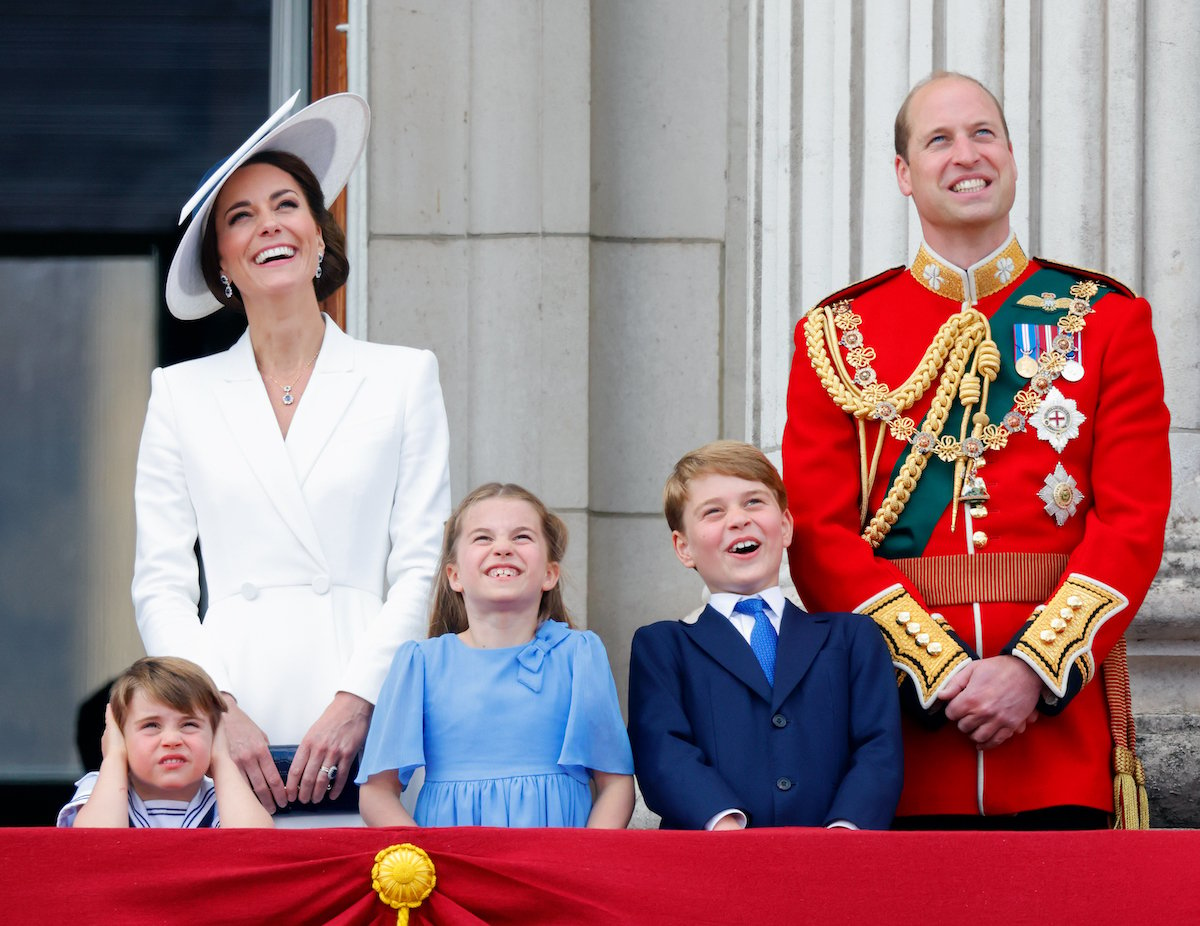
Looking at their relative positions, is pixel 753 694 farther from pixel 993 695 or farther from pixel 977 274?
pixel 977 274

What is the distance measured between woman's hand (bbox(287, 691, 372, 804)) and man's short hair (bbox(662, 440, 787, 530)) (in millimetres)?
665

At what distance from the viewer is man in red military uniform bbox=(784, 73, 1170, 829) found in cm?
345

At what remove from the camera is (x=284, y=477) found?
363cm

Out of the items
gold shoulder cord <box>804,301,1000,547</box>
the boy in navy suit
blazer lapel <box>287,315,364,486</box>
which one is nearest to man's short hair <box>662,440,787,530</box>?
the boy in navy suit

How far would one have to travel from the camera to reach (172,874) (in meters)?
2.89

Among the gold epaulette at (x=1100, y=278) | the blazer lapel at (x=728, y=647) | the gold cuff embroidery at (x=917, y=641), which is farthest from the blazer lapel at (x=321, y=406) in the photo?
the gold epaulette at (x=1100, y=278)

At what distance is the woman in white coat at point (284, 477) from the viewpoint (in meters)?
3.55

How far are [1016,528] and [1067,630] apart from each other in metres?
0.24

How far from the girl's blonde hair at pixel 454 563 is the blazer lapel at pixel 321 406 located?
0.28 metres

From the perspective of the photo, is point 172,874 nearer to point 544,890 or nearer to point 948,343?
point 544,890

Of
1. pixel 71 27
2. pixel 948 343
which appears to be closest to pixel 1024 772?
pixel 948 343

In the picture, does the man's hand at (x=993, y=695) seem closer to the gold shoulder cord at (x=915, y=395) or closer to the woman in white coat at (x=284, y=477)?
the gold shoulder cord at (x=915, y=395)

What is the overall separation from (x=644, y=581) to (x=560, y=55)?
1.48 m

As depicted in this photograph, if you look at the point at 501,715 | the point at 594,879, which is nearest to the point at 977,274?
the point at 501,715
